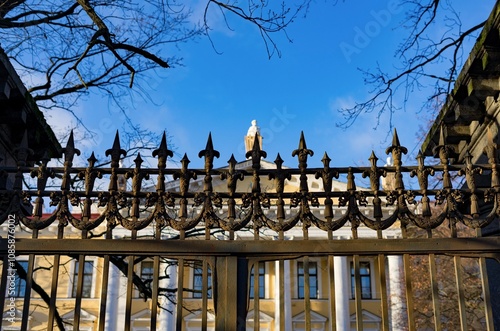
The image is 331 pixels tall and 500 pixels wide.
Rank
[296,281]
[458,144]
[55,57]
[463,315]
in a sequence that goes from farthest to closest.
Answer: [296,281], [55,57], [458,144], [463,315]

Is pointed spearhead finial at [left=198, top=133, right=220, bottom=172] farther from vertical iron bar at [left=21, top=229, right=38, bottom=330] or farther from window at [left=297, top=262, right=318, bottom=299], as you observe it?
window at [left=297, top=262, right=318, bottom=299]

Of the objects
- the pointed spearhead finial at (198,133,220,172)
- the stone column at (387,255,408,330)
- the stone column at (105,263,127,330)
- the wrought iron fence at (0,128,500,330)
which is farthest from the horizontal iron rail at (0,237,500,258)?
the stone column at (387,255,408,330)

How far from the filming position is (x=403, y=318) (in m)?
25.8

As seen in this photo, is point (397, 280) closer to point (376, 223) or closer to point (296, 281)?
point (296, 281)

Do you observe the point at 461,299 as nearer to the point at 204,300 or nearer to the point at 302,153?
the point at 302,153

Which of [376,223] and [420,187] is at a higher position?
[420,187]

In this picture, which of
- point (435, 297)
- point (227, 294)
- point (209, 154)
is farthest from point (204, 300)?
point (435, 297)

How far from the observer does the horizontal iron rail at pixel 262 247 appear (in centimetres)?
504

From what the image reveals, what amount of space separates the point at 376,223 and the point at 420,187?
→ 1.75 ft

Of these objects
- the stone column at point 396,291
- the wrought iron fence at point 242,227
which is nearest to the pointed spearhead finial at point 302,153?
the wrought iron fence at point 242,227

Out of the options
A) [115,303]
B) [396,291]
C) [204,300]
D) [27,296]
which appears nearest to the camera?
[204,300]

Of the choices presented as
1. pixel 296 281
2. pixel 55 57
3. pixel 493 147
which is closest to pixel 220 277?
pixel 493 147

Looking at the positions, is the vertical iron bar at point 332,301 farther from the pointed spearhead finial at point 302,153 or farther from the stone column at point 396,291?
the stone column at point 396,291

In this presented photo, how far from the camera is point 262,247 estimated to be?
512cm
